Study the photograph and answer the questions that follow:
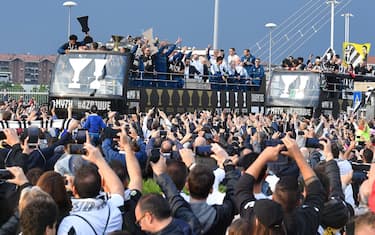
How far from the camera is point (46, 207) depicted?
4.89m

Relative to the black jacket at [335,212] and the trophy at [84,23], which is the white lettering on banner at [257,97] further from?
the black jacket at [335,212]

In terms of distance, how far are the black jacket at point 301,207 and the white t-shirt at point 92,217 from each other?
86 cm

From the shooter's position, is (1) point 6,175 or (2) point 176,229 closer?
(2) point 176,229

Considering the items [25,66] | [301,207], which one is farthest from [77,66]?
[25,66]

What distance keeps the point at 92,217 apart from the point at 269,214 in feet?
3.85

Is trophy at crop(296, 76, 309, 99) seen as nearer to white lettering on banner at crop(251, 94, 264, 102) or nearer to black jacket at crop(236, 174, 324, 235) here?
white lettering on banner at crop(251, 94, 264, 102)

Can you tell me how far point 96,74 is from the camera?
72.8 feet

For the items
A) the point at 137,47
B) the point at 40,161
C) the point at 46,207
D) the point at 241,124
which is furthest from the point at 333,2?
the point at 46,207

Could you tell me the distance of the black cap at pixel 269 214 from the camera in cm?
517

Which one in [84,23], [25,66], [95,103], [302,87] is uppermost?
[25,66]

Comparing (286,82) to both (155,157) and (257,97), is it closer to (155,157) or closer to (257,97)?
(257,97)

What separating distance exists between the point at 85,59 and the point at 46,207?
1760 centimetres

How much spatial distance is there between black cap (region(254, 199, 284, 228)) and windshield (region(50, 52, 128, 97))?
56.0 feet

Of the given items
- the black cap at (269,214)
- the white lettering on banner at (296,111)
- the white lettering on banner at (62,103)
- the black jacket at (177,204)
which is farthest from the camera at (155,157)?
the white lettering on banner at (296,111)
